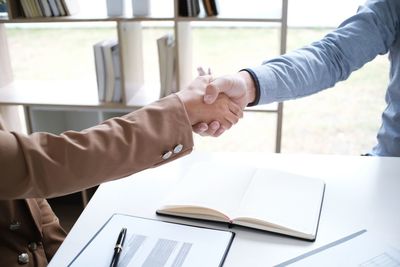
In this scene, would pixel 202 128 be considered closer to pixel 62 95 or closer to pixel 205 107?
pixel 205 107

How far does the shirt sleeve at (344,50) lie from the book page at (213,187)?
Result: 33 cm

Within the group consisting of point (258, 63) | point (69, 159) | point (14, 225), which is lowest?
point (258, 63)

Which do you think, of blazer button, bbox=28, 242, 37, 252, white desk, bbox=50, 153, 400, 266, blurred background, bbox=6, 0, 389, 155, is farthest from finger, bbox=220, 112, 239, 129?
blurred background, bbox=6, 0, 389, 155

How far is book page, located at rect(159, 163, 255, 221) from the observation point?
1.03m

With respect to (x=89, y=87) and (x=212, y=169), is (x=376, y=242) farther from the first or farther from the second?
(x=89, y=87)

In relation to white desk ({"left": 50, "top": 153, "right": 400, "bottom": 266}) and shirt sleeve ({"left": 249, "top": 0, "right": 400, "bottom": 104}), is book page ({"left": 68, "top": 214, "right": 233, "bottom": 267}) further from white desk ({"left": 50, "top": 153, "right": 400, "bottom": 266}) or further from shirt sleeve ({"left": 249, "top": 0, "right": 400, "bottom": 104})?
shirt sleeve ({"left": 249, "top": 0, "right": 400, "bottom": 104})

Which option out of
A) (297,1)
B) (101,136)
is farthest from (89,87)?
(101,136)

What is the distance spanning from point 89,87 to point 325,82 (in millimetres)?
1496

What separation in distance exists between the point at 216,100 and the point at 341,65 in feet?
1.42

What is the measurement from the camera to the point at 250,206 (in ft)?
3.32

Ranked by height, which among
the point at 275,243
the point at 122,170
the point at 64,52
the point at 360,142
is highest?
the point at 122,170

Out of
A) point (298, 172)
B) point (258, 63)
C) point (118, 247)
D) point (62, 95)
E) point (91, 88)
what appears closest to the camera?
point (118, 247)

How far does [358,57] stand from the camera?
148 centimetres

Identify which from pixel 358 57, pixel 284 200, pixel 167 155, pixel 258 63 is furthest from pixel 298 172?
pixel 258 63
